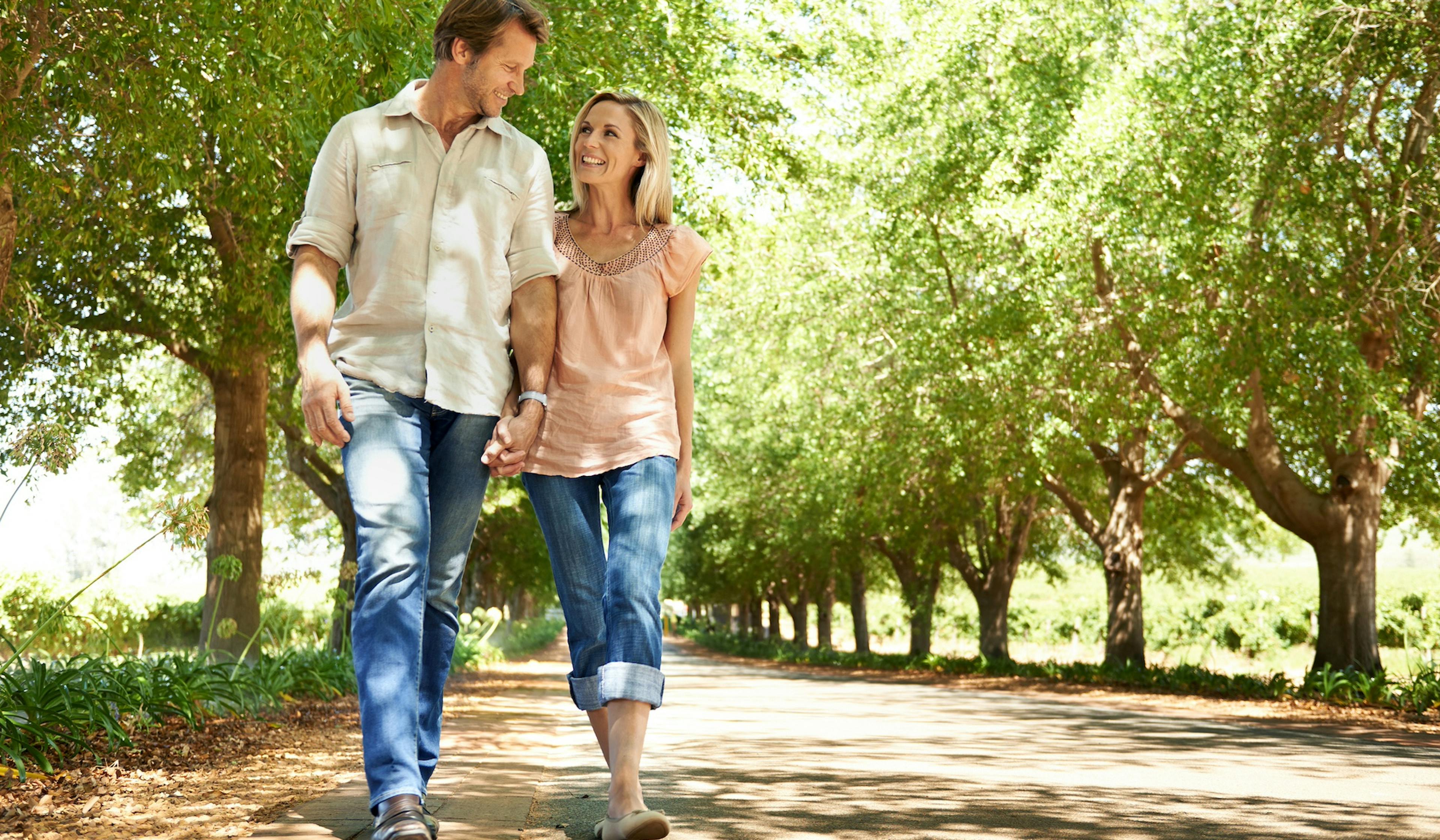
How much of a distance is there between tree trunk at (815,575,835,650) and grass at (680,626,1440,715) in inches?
216

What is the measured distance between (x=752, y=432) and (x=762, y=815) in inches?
885

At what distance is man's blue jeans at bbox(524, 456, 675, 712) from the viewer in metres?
3.38

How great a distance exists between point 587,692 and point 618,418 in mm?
801

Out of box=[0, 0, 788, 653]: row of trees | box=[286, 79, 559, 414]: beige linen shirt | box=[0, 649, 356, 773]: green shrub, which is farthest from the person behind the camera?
box=[0, 0, 788, 653]: row of trees

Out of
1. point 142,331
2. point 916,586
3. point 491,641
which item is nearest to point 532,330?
point 142,331

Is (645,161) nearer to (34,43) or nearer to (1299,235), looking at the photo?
(34,43)

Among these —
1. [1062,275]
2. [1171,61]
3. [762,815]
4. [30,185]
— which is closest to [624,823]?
[762,815]

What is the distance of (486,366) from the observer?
3.29 metres

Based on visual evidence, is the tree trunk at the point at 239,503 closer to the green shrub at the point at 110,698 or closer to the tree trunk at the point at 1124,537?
the green shrub at the point at 110,698

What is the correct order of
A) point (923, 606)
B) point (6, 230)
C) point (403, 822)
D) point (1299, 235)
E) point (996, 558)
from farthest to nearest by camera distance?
point (923, 606) → point (996, 558) → point (1299, 235) → point (6, 230) → point (403, 822)

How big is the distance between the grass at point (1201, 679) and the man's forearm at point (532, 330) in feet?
38.4

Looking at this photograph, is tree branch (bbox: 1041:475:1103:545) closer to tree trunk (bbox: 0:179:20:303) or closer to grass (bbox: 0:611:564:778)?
grass (bbox: 0:611:564:778)

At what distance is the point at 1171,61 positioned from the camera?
1502cm

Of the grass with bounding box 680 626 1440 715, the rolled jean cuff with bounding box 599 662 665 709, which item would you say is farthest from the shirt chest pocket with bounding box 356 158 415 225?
the grass with bounding box 680 626 1440 715
